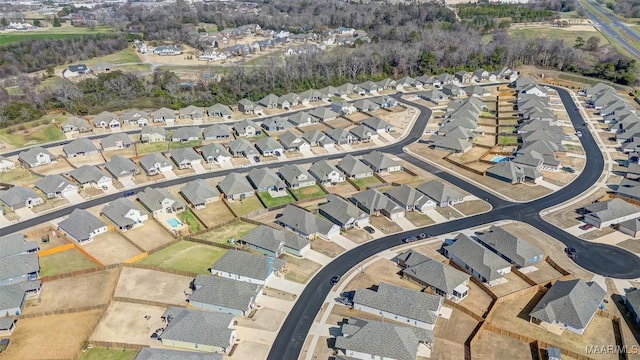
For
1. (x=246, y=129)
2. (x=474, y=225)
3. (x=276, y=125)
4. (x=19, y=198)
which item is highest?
(x=19, y=198)

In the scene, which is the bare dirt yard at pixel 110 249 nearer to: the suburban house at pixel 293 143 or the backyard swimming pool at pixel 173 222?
the backyard swimming pool at pixel 173 222

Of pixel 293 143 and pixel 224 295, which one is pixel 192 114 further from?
pixel 224 295

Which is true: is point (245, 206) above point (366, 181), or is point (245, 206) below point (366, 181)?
above

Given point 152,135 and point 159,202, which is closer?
point 159,202

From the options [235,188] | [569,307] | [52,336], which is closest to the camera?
[52,336]

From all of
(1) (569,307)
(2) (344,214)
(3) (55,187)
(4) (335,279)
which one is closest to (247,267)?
(4) (335,279)

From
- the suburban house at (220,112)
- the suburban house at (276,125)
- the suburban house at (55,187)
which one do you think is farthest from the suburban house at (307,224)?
the suburban house at (220,112)

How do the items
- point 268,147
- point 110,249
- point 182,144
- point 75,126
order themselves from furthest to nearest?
point 75,126 < point 182,144 < point 268,147 < point 110,249

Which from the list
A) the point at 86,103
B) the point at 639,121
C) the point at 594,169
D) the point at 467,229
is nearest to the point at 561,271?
the point at 467,229
